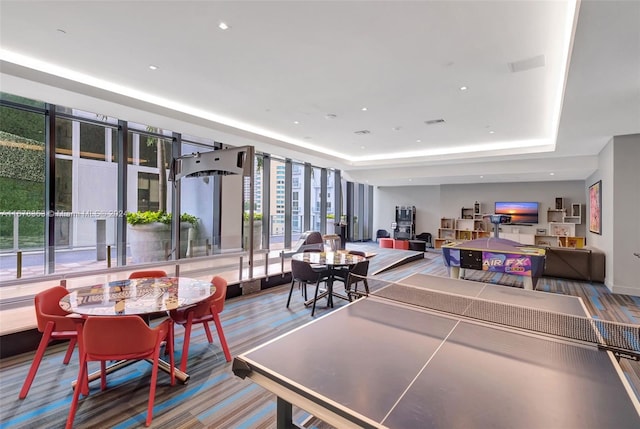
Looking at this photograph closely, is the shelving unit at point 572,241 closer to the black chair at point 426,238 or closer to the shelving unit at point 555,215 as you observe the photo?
the shelving unit at point 555,215

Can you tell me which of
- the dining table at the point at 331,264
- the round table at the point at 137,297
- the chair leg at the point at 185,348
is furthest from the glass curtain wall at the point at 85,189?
the chair leg at the point at 185,348

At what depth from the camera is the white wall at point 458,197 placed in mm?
10469

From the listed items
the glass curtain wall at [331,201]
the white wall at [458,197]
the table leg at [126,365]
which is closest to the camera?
the table leg at [126,365]

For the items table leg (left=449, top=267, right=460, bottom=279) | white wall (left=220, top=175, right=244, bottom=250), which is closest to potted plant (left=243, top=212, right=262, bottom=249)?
white wall (left=220, top=175, right=244, bottom=250)

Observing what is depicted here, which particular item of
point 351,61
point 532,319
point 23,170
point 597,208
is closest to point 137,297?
point 532,319

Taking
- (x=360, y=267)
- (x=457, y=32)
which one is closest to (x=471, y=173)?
(x=360, y=267)

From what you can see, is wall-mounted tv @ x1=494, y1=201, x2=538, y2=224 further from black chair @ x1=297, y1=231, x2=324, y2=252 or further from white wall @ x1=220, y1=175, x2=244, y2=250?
white wall @ x1=220, y1=175, x2=244, y2=250

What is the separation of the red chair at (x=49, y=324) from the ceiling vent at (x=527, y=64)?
550 cm

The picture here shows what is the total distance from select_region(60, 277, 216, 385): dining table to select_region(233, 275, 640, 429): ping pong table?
5.12 ft

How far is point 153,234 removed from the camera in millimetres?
6621

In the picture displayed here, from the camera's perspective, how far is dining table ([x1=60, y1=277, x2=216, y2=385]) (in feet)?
8.63

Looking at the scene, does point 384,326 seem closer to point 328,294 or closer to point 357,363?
point 357,363

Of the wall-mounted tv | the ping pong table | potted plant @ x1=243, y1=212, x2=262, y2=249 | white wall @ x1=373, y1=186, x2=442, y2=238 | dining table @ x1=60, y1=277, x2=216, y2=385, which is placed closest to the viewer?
the ping pong table

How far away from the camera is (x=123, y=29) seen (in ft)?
10.8
